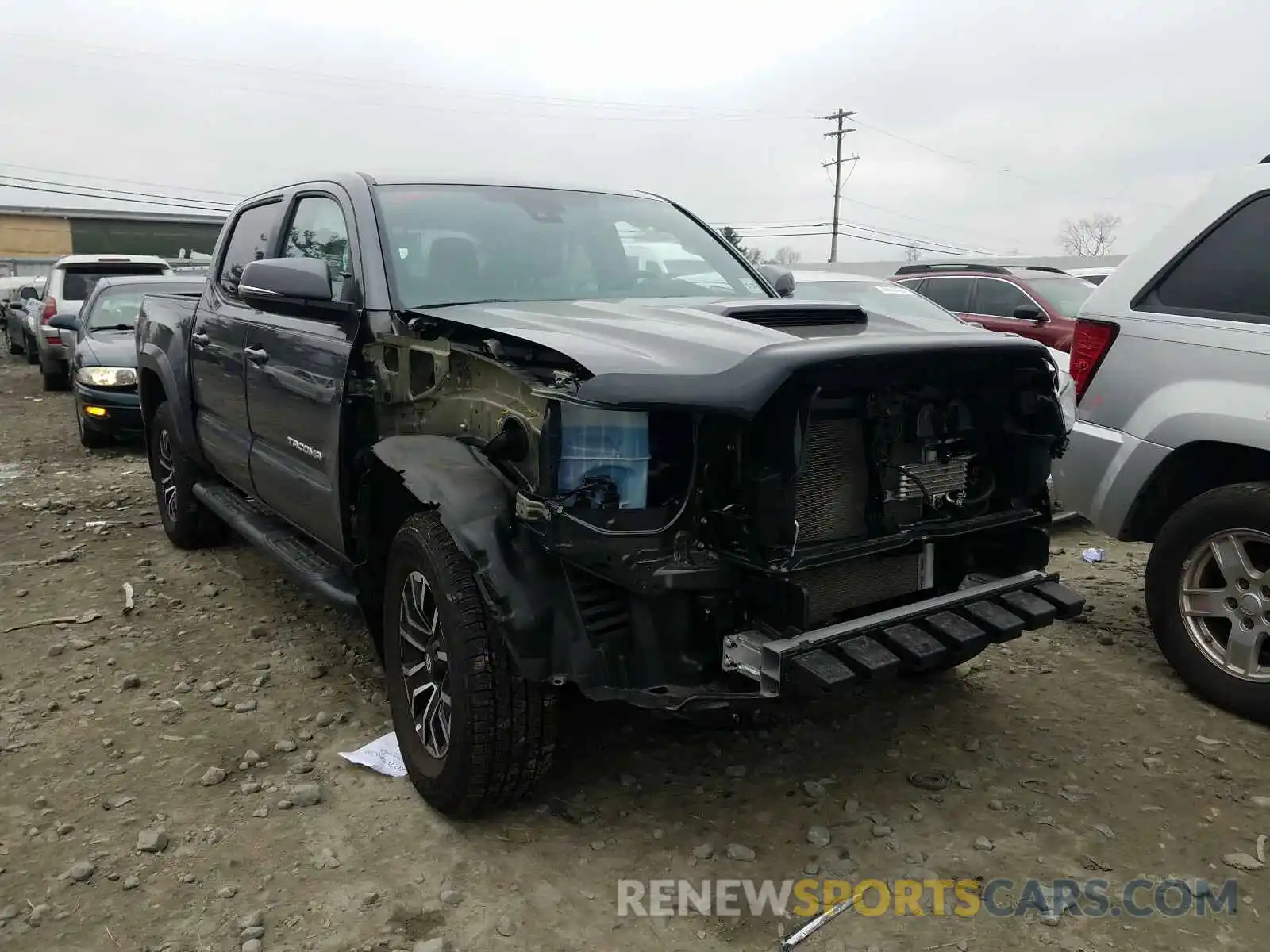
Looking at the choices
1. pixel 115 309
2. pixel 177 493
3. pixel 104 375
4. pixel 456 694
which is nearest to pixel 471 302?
pixel 456 694

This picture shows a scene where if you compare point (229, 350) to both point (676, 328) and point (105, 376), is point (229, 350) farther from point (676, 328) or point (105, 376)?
point (105, 376)

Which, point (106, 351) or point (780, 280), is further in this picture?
point (106, 351)

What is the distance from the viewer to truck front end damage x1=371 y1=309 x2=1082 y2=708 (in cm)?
242

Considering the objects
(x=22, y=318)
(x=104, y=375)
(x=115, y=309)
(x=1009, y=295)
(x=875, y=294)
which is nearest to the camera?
(x=875, y=294)

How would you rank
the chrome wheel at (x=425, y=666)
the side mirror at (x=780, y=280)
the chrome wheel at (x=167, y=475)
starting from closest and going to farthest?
the chrome wheel at (x=425, y=666)
the side mirror at (x=780, y=280)
the chrome wheel at (x=167, y=475)

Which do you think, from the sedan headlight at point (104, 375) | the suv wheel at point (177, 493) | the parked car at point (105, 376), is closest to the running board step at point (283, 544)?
the suv wheel at point (177, 493)

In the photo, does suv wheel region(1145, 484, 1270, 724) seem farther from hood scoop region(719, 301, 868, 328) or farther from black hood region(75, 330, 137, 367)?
black hood region(75, 330, 137, 367)

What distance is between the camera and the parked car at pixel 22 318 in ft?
55.4

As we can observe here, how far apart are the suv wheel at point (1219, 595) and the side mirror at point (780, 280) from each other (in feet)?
5.93

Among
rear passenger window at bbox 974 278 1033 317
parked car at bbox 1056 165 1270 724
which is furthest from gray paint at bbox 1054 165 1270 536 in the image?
rear passenger window at bbox 974 278 1033 317

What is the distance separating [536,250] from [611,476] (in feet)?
5.02

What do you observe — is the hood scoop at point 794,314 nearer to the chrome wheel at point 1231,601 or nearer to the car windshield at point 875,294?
the chrome wheel at point 1231,601

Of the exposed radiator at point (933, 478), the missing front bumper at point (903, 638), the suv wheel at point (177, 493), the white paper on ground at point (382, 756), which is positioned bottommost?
the white paper on ground at point (382, 756)

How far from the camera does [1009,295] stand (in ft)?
35.1
